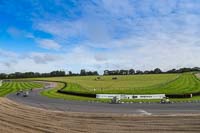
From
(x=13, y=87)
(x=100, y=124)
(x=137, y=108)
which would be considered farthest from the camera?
(x=13, y=87)

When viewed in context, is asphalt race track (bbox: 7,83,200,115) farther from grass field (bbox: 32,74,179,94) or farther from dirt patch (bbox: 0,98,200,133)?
grass field (bbox: 32,74,179,94)

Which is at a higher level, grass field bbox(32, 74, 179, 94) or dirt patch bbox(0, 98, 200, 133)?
grass field bbox(32, 74, 179, 94)

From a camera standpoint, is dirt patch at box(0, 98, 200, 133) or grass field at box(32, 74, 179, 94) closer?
dirt patch at box(0, 98, 200, 133)

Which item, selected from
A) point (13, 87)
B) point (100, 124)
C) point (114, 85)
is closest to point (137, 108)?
point (100, 124)

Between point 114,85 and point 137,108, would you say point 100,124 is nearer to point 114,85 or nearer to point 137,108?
point 137,108

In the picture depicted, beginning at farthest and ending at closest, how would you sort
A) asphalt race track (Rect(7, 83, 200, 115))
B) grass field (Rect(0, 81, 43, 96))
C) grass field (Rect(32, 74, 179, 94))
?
grass field (Rect(0, 81, 43, 96)) → grass field (Rect(32, 74, 179, 94)) → asphalt race track (Rect(7, 83, 200, 115))

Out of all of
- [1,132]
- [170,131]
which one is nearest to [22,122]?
[1,132]

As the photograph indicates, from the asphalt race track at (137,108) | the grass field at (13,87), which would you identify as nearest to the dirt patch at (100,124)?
the asphalt race track at (137,108)

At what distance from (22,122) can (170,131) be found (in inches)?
487

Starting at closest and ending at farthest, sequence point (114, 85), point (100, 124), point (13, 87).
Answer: point (100, 124) → point (114, 85) → point (13, 87)

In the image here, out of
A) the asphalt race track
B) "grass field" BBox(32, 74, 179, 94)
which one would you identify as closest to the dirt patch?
the asphalt race track

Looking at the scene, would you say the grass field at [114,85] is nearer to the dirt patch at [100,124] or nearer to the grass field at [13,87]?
the grass field at [13,87]

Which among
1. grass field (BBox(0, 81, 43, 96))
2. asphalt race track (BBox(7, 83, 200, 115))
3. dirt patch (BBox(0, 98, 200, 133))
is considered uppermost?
grass field (BBox(0, 81, 43, 96))

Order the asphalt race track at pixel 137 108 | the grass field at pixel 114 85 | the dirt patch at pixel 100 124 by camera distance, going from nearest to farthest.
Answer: the dirt patch at pixel 100 124 < the asphalt race track at pixel 137 108 < the grass field at pixel 114 85
